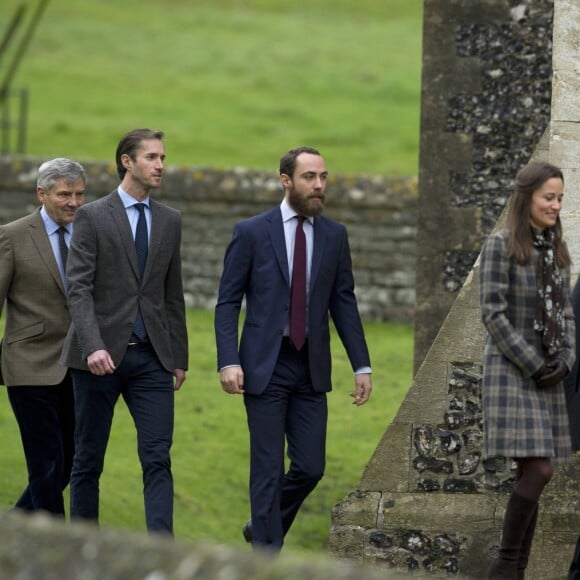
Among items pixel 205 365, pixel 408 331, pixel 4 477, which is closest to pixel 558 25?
pixel 4 477

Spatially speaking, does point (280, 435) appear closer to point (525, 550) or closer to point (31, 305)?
point (525, 550)

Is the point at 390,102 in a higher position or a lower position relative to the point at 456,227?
higher

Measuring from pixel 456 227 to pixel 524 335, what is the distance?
17.6 ft

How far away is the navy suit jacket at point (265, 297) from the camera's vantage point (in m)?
8.02

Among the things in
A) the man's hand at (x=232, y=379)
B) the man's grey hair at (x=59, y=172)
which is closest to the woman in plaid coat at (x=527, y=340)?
the man's hand at (x=232, y=379)

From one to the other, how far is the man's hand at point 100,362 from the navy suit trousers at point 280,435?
68 cm

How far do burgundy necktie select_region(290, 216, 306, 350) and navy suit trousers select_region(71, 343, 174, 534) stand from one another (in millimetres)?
646

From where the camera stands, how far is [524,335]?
7.16m

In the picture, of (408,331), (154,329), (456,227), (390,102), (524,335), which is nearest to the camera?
(524,335)

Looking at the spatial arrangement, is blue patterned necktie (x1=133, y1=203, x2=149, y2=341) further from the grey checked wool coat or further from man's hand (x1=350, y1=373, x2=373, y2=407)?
the grey checked wool coat

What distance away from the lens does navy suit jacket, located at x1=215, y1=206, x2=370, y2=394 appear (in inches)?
316

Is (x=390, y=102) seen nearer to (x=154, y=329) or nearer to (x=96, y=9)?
(x=96, y=9)

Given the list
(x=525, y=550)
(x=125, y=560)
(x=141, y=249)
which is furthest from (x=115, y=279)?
(x=125, y=560)

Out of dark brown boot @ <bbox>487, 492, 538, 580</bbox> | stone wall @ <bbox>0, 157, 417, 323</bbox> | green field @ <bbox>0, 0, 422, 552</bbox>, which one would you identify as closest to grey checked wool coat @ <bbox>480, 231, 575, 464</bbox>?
dark brown boot @ <bbox>487, 492, 538, 580</bbox>
